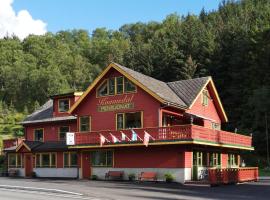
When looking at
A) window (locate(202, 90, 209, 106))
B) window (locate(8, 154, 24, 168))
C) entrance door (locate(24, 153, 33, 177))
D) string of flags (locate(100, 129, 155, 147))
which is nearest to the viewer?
string of flags (locate(100, 129, 155, 147))

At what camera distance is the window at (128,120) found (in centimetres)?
4012

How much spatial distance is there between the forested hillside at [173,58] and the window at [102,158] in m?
35.2

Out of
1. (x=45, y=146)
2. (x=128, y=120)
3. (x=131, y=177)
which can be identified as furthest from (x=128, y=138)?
(x=45, y=146)

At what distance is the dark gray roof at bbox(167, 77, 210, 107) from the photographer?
4247 cm

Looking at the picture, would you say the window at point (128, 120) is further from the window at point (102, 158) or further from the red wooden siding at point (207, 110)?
the red wooden siding at point (207, 110)

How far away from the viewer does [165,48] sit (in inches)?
3962

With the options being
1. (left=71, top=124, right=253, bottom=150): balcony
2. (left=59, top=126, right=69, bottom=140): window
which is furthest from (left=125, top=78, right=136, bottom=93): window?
(left=59, top=126, right=69, bottom=140): window

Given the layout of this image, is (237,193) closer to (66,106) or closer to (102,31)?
(66,106)

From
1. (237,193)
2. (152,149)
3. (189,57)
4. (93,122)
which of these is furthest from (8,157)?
(189,57)

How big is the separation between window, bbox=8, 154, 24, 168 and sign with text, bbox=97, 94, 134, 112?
40.4ft

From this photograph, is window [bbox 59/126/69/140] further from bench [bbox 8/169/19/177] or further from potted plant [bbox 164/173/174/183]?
potted plant [bbox 164/173/174/183]

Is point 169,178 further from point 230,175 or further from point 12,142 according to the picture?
point 12,142

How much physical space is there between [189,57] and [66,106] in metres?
46.2

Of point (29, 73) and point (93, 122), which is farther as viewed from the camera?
point (29, 73)
